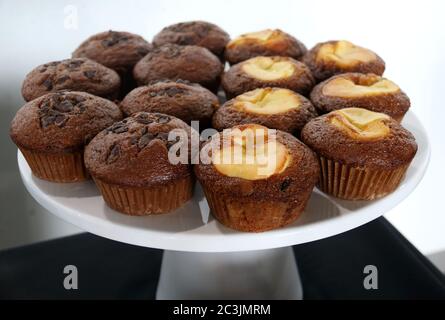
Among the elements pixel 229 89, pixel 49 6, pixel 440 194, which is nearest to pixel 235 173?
pixel 229 89

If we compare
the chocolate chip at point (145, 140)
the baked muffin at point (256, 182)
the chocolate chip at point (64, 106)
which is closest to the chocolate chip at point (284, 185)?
the baked muffin at point (256, 182)

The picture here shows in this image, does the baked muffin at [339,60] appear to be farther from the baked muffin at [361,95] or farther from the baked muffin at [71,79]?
the baked muffin at [71,79]

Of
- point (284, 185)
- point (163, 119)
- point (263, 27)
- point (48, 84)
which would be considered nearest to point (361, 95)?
point (284, 185)

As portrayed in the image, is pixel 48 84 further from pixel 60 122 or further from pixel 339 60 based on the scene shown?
pixel 339 60

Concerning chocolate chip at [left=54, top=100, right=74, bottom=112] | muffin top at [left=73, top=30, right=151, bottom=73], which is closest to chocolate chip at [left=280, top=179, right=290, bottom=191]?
chocolate chip at [left=54, top=100, right=74, bottom=112]

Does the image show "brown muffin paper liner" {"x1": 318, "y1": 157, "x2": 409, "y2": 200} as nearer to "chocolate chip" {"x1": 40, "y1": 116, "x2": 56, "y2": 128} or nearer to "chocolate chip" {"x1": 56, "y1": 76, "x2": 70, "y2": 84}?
"chocolate chip" {"x1": 40, "y1": 116, "x2": 56, "y2": 128}

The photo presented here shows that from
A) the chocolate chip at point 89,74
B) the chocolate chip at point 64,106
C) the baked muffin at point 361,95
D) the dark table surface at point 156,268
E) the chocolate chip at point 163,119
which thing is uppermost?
the baked muffin at point 361,95
